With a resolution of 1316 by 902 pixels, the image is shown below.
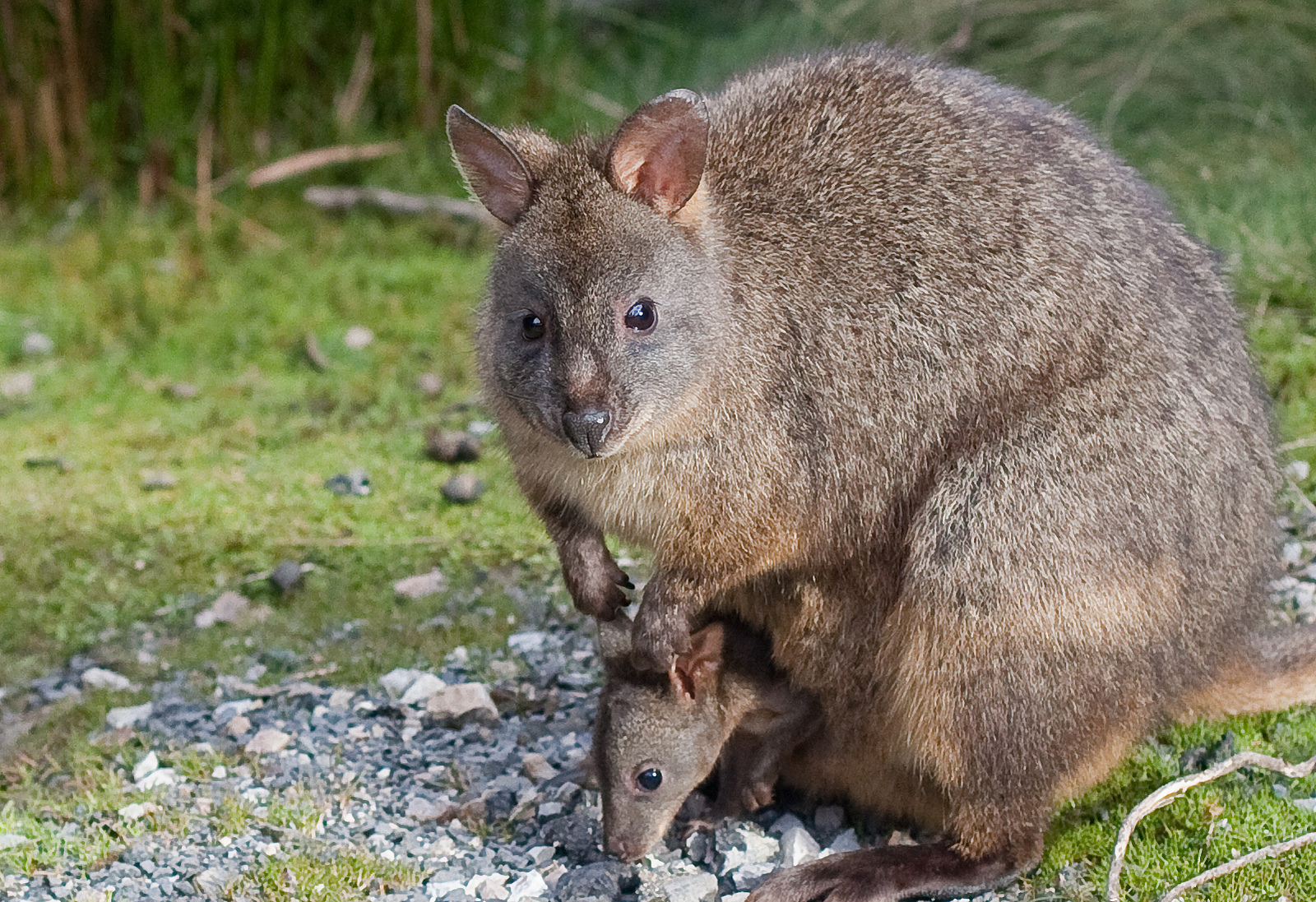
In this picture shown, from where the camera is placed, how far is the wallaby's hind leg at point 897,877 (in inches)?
157

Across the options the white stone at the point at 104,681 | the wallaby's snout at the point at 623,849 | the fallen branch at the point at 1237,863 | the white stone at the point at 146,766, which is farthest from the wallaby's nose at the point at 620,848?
the white stone at the point at 104,681

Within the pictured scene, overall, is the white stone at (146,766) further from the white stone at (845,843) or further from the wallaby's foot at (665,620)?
the white stone at (845,843)

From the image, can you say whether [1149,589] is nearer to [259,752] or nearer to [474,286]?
[259,752]

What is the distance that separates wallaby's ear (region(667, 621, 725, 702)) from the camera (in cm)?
416

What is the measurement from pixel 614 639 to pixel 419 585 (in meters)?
1.61

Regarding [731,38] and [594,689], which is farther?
[731,38]

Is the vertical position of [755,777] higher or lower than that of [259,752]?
higher

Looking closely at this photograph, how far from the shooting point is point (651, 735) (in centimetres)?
411

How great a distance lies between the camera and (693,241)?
3939mm

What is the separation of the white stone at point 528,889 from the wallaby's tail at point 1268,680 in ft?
5.97

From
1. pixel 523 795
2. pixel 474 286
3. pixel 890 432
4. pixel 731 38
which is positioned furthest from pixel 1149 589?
pixel 731 38

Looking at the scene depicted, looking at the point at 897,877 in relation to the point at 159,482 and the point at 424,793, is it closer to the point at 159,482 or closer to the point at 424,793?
the point at 424,793

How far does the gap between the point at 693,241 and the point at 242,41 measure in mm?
5708

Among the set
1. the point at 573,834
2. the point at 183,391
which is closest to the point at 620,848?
the point at 573,834
